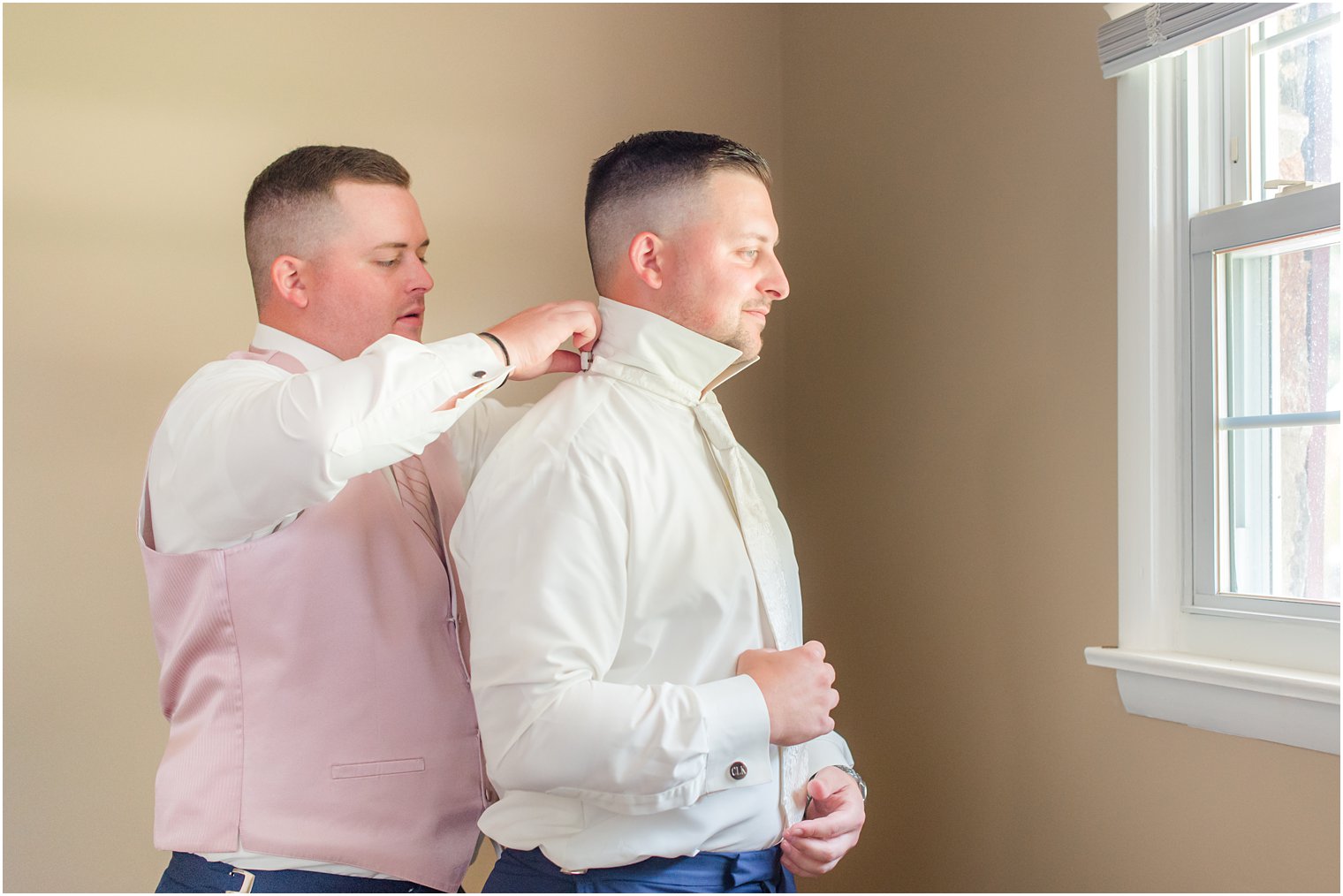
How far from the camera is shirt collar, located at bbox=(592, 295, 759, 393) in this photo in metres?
1.49

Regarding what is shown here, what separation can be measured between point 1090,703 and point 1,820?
6.52 ft

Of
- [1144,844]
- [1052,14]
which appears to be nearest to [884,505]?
[1144,844]

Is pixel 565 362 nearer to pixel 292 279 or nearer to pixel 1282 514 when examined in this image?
pixel 292 279

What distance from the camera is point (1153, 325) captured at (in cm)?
175

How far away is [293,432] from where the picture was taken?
128 cm

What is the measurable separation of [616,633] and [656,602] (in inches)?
3.1

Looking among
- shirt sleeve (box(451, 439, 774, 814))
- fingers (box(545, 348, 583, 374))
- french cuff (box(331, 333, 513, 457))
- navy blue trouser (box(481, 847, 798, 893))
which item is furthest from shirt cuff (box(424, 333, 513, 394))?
navy blue trouser (box(481, 847, 798, 893))

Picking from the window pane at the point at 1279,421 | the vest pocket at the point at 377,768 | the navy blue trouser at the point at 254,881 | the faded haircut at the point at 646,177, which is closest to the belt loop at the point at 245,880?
the navy blue trouser at the point at 254,881

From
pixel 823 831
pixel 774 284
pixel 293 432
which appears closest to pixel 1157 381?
pixel 774 284

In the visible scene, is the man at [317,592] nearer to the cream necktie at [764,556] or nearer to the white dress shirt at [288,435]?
the white dress shirt at [288,435]

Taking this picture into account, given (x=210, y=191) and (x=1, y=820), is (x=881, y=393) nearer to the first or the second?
(x=210, y=191)

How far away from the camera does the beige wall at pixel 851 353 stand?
1.89 m

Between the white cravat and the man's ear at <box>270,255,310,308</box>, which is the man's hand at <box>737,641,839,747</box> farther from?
the man's ear at <box>270,255,310,308</box>

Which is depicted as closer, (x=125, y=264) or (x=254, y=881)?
(x=254, y=881)
